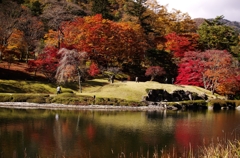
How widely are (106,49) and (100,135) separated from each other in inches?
1395

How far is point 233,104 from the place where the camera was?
49.4 meters

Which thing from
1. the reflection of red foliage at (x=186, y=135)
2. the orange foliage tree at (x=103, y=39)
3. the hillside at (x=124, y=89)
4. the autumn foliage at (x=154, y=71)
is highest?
the orange foliage tree at (x=103, y=39)

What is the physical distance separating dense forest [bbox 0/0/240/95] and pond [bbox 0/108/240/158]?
16.1 meters

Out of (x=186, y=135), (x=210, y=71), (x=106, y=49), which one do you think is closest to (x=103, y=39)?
(x=106, y=49)

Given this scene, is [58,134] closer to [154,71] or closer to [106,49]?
[106,49]

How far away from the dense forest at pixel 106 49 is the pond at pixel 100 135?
1608cm

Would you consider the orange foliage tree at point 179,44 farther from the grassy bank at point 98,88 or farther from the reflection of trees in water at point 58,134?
the reflection of trees in water at point 58,134

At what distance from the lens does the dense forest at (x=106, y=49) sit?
48184 millimetres

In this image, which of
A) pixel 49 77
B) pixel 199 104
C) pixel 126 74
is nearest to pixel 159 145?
pixel 199 104

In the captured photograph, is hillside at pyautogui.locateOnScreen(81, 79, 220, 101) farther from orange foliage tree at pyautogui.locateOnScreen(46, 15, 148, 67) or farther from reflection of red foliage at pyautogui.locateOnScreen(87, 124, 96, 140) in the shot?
reflection of red foliage at pyautogui.locateOnScreen(87, 124, 96, 140)

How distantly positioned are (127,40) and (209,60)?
1633cm

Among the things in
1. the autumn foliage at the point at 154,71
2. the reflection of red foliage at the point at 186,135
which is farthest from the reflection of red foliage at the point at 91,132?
the autumn foliage at the point at 154,71

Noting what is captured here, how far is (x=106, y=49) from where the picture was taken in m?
56.5

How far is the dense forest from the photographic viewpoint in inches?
1897
